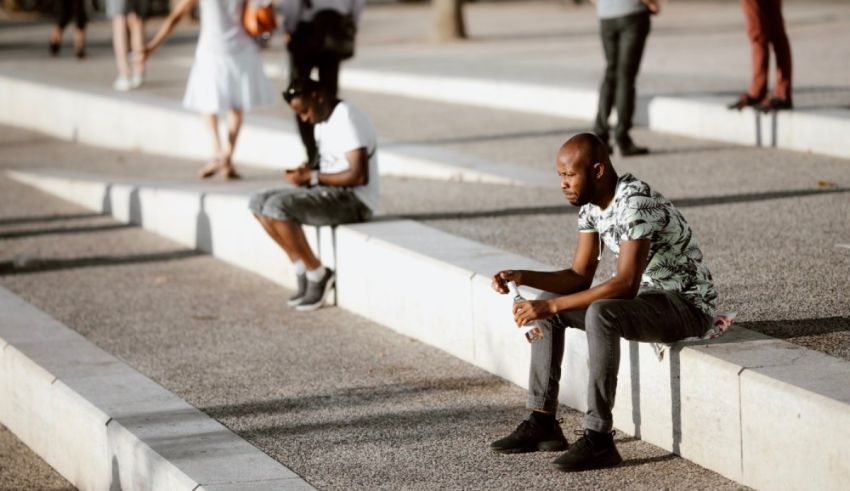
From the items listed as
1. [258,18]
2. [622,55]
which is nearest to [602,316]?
[622,55]

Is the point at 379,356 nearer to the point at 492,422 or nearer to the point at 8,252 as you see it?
the point at 492,422

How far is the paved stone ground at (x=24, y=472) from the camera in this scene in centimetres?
639

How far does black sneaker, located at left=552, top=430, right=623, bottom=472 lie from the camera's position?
5.28 metres

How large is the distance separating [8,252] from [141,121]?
5.20m

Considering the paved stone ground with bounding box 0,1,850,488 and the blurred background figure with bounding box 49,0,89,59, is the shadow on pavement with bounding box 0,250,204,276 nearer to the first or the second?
the paved stone ground with bounding box 0,1,850,488

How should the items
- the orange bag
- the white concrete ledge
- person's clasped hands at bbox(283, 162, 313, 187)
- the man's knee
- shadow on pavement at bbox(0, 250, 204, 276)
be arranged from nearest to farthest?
the man's knee → person's clasped hands at bbox(283, 162, 313, 187) → shadow on pavement at bbox(0, 250, 204, 276) → the white concrete ledge → the orange bag

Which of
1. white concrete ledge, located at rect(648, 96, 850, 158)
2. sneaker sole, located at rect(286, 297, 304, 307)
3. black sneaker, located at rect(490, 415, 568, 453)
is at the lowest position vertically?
sneaker sole, located at rect(286, 297, 304, 307)

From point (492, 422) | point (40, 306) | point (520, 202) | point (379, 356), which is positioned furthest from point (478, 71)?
point (492, 422)

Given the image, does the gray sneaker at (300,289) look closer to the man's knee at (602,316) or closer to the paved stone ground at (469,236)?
the paved stone ground at (469,236)

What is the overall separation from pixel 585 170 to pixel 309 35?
20.7ft

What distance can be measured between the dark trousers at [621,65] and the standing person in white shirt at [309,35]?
6.61ft

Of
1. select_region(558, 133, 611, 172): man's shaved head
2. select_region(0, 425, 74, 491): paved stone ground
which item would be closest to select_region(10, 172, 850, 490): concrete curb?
select_region(558, 133, 611, 172): man's shaved head

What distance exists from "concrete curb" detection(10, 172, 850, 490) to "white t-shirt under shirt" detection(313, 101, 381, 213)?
9.1 inches

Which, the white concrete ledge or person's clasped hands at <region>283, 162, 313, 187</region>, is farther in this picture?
the white concrete ledge
